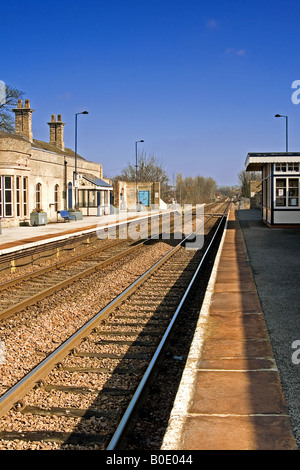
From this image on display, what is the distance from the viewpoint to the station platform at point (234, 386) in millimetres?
3760

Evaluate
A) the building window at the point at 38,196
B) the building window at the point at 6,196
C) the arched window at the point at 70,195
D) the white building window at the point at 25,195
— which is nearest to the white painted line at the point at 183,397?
the building window at the point at 6,196

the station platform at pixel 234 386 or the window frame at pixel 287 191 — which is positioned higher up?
the window frame at pixel 287 191

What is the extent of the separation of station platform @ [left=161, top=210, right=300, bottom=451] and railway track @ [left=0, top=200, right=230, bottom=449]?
0.53 metres

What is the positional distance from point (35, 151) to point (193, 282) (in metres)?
20.9

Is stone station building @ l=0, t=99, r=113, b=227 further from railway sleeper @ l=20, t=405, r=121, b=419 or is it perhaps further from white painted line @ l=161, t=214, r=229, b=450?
railway sleeper @ l=20, t=405, r=121, b=419

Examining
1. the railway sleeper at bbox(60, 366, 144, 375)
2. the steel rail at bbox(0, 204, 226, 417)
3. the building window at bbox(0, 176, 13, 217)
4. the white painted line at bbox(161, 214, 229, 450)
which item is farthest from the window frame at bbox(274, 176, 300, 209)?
the railway sleeper at bbox(60, 366, 144, 375)

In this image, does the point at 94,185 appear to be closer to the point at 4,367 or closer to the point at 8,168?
the point at 8,168

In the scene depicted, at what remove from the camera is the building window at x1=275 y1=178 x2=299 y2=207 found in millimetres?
23922

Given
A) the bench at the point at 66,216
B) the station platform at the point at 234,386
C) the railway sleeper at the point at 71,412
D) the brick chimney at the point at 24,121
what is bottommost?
the railway sleeper at the point at 71,412

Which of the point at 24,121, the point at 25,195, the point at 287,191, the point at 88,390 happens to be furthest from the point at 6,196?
the point at 88,390

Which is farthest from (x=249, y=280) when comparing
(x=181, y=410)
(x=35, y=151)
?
(x=35, y=151)

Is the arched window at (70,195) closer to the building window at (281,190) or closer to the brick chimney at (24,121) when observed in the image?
the brick chimney at (24,121)

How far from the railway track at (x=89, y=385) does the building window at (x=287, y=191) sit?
1698 cm

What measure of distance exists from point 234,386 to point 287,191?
20.5 metres
